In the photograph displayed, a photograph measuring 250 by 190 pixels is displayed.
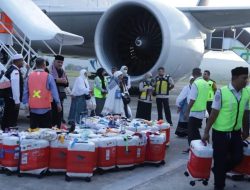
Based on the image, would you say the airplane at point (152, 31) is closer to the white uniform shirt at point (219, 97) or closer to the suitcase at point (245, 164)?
the suitcase at point (245, 164)

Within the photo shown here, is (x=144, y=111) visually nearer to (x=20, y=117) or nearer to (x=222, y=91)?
(x=20, y=117)

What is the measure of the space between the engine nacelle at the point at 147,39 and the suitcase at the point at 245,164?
583 cm

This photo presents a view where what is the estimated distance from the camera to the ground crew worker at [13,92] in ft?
22.5

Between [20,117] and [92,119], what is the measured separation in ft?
11.2

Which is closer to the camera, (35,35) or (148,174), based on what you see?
(148,174)

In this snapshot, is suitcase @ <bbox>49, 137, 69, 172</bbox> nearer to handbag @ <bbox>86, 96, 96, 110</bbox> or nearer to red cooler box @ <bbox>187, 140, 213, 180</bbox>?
red cooler box @ <bbox>187, 140, 213, 180</bbox>

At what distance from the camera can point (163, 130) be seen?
679 centimetres

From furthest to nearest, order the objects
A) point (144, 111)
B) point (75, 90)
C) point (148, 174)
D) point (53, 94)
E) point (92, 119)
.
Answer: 1. point (144, 111)
2. point (75, 90)
3. point (92, 119)
4. point (53, 94)
5. point (148, 174)

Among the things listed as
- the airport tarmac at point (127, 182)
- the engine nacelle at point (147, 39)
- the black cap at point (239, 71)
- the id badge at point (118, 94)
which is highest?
the engine nacelle at point (147, 39)

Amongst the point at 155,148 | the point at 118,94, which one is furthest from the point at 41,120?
the point at 118,94

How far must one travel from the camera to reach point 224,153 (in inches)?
192

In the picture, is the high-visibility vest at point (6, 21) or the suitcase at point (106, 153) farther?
the high-visibility vest at point (6, 21)

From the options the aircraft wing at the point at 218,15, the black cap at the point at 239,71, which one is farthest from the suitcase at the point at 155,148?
the aircraft wing at the point at 218,15

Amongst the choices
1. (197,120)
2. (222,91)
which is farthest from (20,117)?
(222,91)
